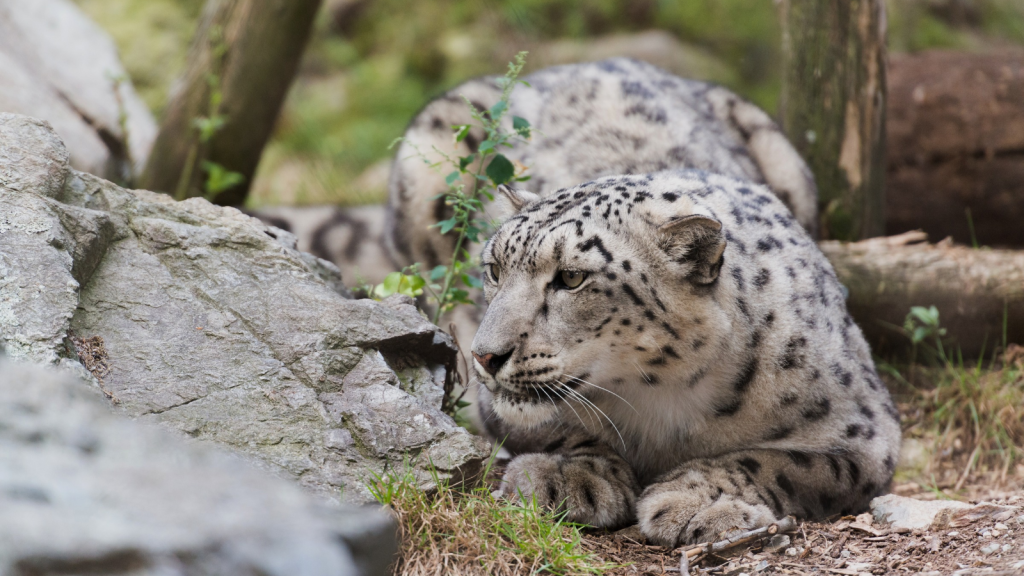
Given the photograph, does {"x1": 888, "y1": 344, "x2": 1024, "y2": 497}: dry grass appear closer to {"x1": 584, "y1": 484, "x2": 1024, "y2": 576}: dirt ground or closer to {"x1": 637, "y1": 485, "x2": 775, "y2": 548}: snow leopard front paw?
{"x1": 584, "y1": 484, "x2": 1024, "y2": 576}: dirt ground

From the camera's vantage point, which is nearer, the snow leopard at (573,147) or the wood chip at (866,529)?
the wood chip at (866,529)

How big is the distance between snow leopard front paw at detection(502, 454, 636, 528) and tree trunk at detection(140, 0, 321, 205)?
4.00 metres

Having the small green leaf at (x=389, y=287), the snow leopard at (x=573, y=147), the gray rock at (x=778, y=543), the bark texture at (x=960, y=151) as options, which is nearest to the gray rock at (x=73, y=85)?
the snow leopard at (x=573, y=147)

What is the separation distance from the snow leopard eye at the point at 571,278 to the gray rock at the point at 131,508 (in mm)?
1656

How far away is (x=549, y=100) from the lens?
6.15 meters

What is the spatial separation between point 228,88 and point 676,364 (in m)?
4.52

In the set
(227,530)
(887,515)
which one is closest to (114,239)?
(227,530)

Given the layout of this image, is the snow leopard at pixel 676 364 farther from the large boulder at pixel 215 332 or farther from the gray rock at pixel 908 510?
the large boulder at pixel 215 332

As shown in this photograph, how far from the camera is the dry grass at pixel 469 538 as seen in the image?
3.20m

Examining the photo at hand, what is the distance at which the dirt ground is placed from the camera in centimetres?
349

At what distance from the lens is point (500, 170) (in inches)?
174

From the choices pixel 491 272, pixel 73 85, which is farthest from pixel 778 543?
pixel 73 85

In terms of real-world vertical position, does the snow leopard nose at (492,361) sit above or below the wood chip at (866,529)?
above

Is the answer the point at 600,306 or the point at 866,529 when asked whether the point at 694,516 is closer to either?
the point at 866,529
